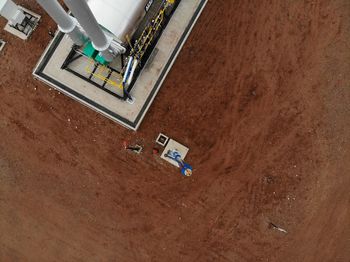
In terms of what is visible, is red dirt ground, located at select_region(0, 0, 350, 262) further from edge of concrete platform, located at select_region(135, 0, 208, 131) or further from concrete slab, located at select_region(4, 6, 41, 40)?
concrete slab, located at select_region(4, 6, 41, 40)

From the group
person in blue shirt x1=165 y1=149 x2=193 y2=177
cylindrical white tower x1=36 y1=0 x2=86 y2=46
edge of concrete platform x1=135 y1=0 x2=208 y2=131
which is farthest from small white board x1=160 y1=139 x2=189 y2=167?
cylindrical white tower x1=36 y1=0 x2=86 y2=46

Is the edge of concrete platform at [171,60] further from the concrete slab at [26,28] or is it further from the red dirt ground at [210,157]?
the concrete slab at [26,28]

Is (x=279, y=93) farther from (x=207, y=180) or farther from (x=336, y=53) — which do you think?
(x=207, y=180)

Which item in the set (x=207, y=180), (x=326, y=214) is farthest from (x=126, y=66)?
(x=326, y=214)

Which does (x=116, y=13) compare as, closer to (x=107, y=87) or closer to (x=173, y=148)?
(x=107, y=87)

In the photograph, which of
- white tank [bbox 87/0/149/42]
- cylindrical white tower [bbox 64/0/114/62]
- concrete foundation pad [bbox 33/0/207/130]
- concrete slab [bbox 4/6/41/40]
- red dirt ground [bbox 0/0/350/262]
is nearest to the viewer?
cylindrical white tower [bbox 64/0/114/62]

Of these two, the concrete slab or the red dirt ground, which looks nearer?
the red dirt ground
